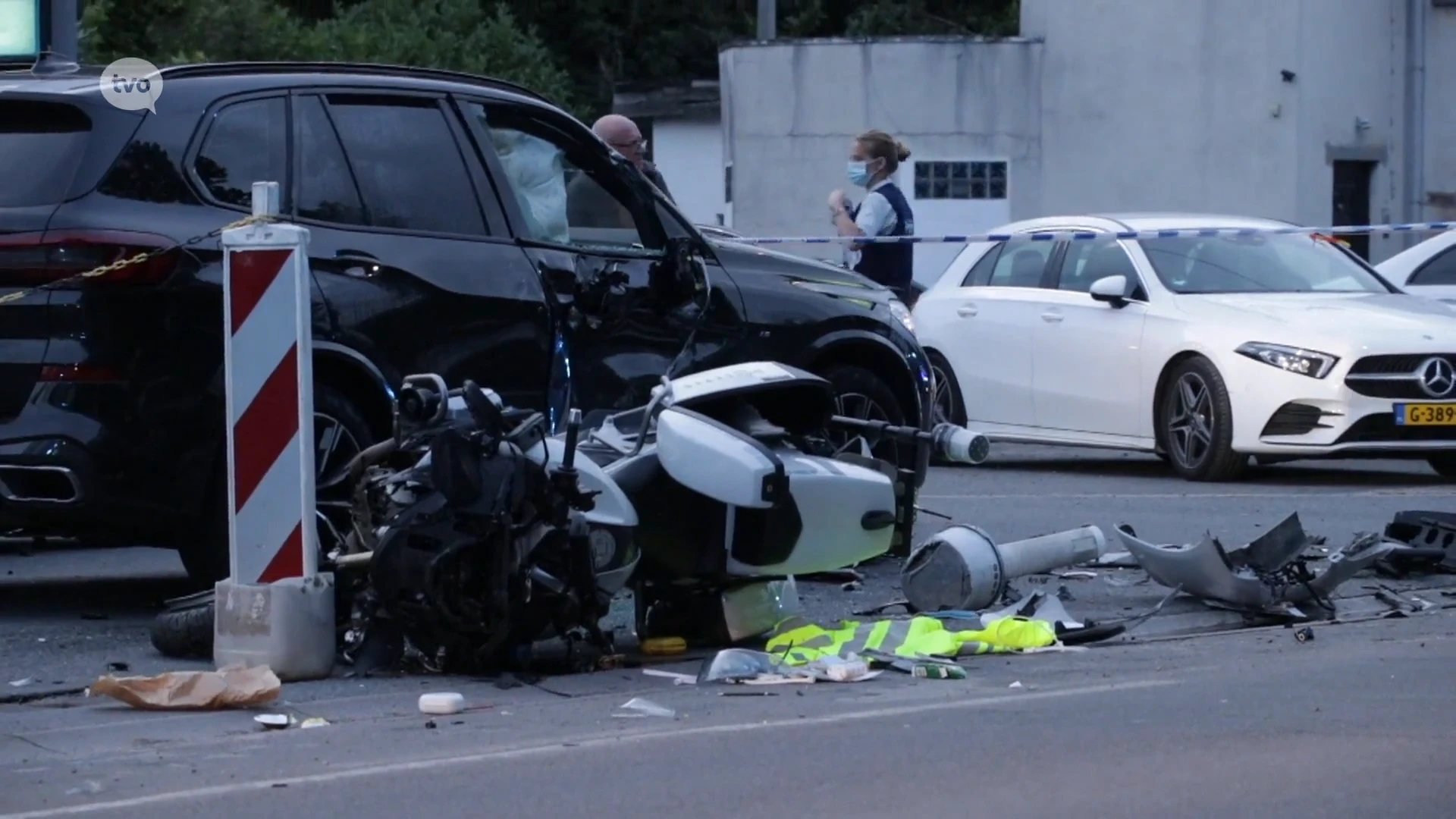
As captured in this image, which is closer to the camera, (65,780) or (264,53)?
(65,780)

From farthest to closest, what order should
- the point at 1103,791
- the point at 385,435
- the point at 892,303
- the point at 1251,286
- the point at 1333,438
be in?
the point at 1251,286 < the point at 1333,438 < the point at 892,303 < the point at 385,435 < the point at 1103,791

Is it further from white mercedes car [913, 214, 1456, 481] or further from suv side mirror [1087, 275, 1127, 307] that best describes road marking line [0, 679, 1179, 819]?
suv side mirror [1087, 275, 1127, 307]

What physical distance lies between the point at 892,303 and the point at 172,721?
183 inches

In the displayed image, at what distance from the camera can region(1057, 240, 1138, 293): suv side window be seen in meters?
14.3

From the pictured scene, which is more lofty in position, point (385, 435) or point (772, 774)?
point (385, 435)

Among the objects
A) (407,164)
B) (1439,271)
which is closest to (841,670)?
(407,164)

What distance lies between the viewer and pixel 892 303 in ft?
33.9

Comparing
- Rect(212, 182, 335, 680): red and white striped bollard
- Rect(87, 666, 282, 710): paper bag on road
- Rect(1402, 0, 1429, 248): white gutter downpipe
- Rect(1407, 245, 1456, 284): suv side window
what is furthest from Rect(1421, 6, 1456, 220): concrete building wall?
Rect(87, 666, 282, 710): paper bag on road

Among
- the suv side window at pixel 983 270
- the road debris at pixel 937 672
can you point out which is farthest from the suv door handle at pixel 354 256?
the suv side window at pixel 983 270

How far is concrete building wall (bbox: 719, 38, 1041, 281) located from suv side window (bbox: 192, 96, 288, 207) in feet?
67.7

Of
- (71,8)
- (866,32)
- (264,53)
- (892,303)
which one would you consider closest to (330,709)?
(892,303)

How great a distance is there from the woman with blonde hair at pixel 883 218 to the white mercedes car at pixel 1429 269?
3309mm

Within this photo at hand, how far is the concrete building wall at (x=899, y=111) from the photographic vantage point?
28.6 m

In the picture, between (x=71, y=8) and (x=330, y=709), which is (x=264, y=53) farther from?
(x=330, y=709)
